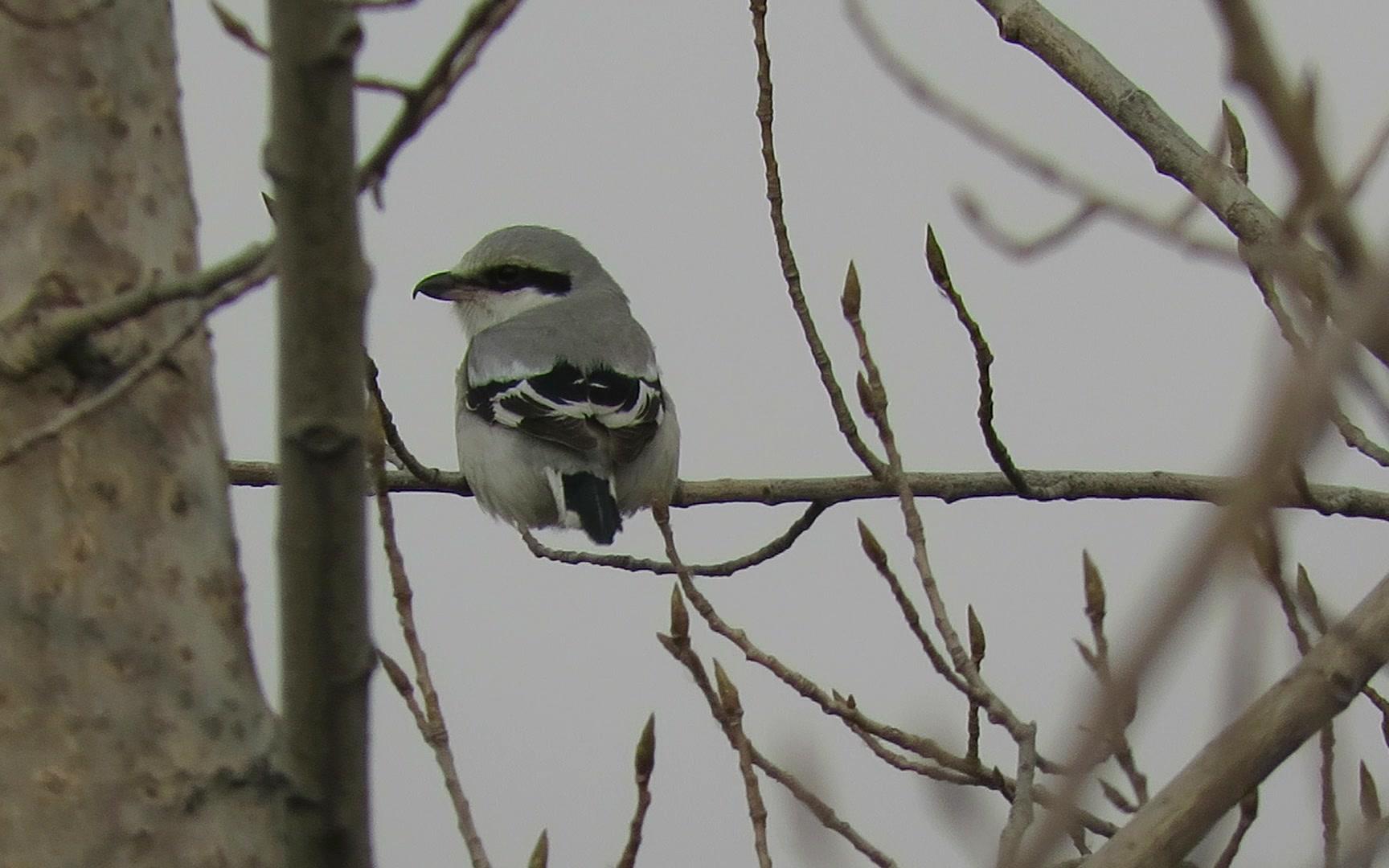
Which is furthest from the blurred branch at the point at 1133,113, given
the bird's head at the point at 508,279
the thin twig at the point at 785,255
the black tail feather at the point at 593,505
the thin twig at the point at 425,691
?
the bird's head at the point at 508,279

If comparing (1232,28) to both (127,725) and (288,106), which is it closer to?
(288,106)

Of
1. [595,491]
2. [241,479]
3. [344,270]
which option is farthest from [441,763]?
[595,491]

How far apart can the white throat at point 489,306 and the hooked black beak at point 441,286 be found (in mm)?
37

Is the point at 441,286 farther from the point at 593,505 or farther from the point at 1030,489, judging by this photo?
the point at 1030,489

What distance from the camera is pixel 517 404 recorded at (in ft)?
16.1

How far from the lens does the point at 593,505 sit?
187 inches

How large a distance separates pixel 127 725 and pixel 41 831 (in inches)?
4.1

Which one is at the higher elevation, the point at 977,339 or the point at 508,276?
the point at 508,276

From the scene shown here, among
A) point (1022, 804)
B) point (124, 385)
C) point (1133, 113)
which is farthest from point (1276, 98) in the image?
point (1133, 113)

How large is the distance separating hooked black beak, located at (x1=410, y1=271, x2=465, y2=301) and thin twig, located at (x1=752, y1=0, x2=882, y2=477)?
3.40m

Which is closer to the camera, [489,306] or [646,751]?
[646,751]

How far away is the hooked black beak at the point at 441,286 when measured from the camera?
5949 mm

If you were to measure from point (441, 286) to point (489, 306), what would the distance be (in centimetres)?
18

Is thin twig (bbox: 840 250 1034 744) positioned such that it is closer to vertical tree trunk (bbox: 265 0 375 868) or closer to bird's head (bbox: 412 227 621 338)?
vertical tree trunk (bbox: 265 0 375 868)
